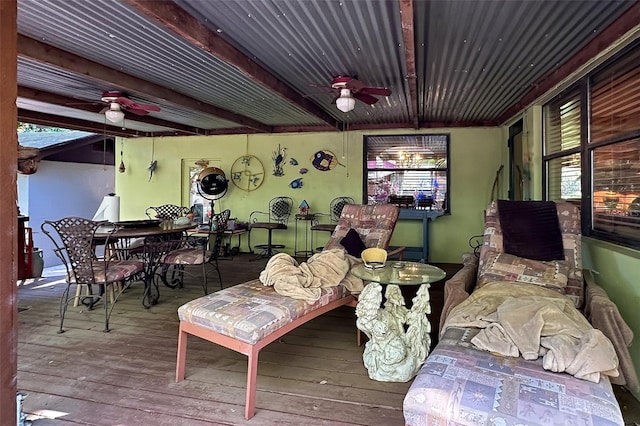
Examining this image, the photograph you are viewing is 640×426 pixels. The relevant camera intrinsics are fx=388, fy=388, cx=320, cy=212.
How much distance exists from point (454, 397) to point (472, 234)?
571cm

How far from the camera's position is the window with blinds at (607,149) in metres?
2.61

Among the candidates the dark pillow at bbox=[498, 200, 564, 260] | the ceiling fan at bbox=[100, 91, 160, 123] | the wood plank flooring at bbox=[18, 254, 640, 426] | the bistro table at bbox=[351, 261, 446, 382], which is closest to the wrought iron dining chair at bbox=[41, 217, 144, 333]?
the wood plank flooring at bbox=[18, 254, 640, 426]

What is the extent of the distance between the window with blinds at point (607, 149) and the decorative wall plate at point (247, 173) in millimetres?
5197

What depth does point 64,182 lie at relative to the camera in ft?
28.9

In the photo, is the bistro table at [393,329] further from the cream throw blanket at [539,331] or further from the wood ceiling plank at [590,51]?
the wood ceiling plank at [590,51]

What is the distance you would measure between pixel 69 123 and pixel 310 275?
234 inches

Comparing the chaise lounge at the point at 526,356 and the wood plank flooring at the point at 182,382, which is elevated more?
the chaise lounge at the point at 526,356

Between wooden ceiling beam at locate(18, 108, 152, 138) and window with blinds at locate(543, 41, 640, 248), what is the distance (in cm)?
719

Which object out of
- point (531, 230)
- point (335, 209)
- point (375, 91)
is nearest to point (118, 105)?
point (375, 91)

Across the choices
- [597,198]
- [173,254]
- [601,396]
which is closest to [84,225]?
[173,254]

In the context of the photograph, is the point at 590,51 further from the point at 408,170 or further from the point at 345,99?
the point at 408,170

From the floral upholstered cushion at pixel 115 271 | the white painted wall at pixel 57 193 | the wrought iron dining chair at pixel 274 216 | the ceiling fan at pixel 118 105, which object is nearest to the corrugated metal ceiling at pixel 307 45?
the ceiling fan at pixel 118 105

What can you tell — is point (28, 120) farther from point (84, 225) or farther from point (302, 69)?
point (302, 69)

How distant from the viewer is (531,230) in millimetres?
3021
